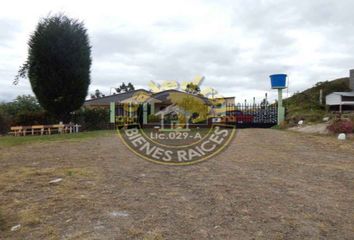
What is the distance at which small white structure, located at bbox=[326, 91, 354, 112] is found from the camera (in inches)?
892

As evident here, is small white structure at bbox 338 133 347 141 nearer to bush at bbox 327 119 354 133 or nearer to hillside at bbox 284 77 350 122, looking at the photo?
bush at bbox 327 119 354 133

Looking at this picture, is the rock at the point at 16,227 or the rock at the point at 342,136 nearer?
the rock at the point at 16,227

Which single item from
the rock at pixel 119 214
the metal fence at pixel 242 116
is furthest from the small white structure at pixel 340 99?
the rock at pixel 119 214

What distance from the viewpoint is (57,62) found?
16.8 meters

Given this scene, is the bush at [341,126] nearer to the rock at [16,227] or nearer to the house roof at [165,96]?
the house roof at [165,96]

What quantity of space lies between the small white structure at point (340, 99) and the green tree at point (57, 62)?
1724cm

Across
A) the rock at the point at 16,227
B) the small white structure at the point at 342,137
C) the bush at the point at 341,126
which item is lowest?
the rock at the point at 16,227

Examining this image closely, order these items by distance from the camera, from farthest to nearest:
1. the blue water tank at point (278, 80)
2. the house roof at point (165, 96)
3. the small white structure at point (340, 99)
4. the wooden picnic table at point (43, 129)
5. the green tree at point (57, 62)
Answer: the small white structure at point (340, 99), the house roof at point (165, 96), the blue water tank at point (278, 80), the green tree at point (57, 62), the wooden picnic table at point (43, 129)

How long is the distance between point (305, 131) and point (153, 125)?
9.05 m

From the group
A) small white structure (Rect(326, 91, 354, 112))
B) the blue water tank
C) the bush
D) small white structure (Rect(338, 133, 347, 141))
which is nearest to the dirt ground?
small white structure (Rect(338, 133, 347, 141))

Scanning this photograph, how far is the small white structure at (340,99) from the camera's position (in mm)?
22661

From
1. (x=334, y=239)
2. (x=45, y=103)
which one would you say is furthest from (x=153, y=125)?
(x=334, y=239)

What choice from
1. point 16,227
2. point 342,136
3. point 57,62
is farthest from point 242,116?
point 16,227

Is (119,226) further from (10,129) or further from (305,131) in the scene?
(10,129)
